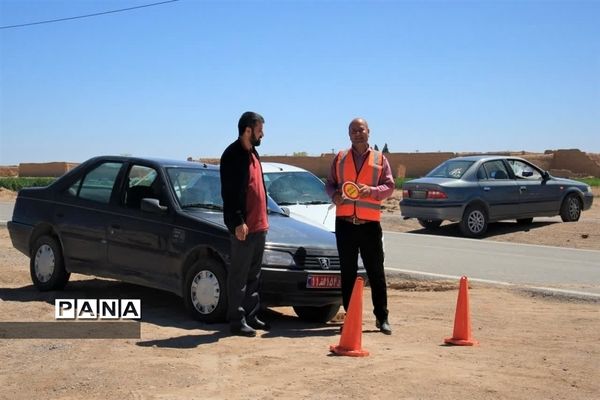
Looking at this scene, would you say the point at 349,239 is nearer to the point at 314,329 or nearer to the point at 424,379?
the point at 314,329

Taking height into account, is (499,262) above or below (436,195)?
below

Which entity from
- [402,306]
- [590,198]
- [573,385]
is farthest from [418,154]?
[573,385]

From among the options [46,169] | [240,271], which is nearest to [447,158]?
[46,169]

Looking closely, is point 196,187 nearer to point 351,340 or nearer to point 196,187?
point 196,187

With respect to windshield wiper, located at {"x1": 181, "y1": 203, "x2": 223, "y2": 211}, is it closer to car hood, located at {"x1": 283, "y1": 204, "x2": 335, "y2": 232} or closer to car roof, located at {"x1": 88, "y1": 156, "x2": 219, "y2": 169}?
car roof, located at {"x1": 88, "y1": 156, "x2": 219, "y2": 169}

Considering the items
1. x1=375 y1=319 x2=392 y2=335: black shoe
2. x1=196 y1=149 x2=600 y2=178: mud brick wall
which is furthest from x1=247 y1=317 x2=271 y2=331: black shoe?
x1=196 y1=149 x2=600 y2=178: mud brick wall

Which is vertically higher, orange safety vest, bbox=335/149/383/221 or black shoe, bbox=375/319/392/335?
orange safety vest, bbox=335/149/383/221

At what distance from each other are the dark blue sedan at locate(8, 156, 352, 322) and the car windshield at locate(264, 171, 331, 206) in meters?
3.33

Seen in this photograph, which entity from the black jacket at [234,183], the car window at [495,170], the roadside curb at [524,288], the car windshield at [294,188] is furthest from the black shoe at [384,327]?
the car window at [495,170]

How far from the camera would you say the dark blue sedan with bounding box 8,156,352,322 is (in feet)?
27.6

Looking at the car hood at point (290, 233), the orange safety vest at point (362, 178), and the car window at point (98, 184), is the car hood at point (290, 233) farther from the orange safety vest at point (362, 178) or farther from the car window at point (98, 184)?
the car window at point (98, 184)

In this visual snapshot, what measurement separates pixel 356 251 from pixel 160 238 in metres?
2.08

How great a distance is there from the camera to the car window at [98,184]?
9.91 m

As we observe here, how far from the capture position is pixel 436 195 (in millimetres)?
19234
